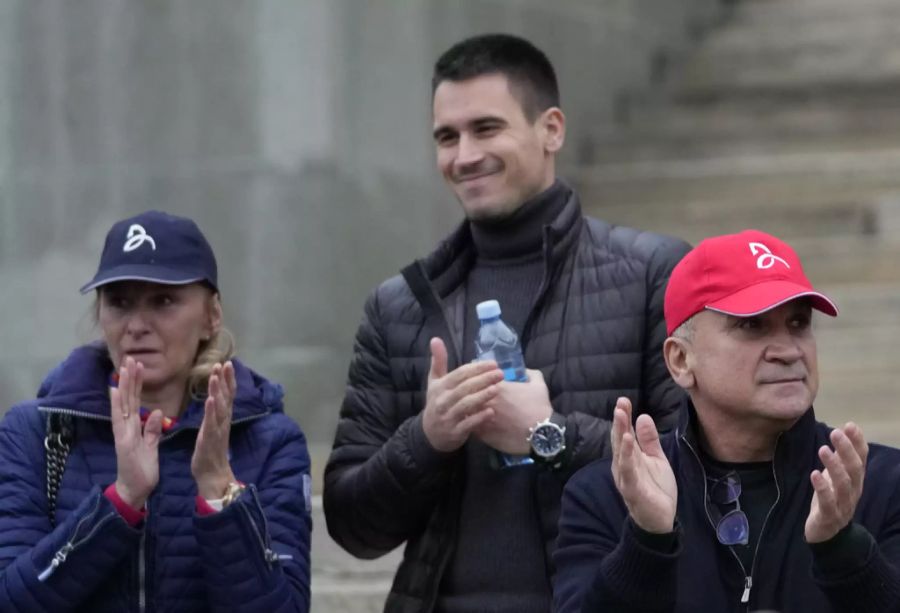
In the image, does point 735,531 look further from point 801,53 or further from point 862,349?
point 801,53

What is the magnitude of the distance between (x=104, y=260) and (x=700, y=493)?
186 centimetres

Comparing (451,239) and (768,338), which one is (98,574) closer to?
(451,239)

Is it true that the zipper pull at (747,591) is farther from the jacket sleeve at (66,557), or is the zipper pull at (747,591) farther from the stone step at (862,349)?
the stone step at (862,349)

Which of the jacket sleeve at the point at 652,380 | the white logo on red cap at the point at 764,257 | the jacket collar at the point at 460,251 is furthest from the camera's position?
the jacket collar at the point at 460,251

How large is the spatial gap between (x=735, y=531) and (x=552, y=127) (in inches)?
65.0

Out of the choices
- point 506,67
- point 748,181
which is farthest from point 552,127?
point 748,181

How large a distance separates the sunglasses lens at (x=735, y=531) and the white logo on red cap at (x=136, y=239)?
1821 millimetres

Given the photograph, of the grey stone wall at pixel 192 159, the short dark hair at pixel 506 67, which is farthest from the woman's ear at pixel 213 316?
the grey stone wall at pixel 192 159

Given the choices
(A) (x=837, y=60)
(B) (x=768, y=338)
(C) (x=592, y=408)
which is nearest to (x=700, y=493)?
(B) (x=768, y=338)

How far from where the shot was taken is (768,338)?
448cm

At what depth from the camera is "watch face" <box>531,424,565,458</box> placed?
194 inches

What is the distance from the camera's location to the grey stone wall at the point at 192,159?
8.28 meters

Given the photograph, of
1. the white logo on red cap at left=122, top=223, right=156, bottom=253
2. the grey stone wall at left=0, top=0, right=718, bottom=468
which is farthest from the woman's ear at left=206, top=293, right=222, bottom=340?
the grey stone wall at left=0, top=0, right=718, bottom=468

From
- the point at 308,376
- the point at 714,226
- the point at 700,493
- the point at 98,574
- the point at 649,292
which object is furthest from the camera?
the point at 714,226
